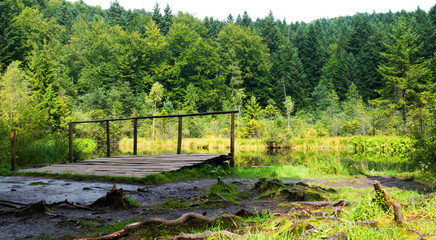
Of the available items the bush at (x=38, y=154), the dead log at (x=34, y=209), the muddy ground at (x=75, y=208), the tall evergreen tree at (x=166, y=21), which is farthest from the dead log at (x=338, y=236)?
the tall evergreen tree at (x=166, y=21)

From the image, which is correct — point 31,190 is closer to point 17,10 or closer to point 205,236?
point 205,236

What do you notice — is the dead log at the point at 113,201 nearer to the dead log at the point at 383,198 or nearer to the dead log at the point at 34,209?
the dead log at the point at 34,209

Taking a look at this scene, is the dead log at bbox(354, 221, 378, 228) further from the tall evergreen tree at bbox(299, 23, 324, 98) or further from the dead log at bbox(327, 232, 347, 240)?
the tall evergreen tree at bbox(299, 23, 324, 98)

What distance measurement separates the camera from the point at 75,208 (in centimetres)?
370

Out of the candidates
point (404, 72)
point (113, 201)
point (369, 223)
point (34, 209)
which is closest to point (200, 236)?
point (369, 223)

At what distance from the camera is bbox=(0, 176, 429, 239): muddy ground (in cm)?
286

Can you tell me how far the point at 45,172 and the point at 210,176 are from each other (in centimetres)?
380

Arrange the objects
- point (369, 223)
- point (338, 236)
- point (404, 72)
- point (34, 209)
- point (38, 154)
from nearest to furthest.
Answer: point (338, 236) < point (369, 223) < point (34, 209) < point (38, 154) < point (404, 72)

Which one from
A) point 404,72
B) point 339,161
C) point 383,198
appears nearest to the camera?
point 383,198

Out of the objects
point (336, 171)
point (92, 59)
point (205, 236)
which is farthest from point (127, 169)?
point (92, 59)

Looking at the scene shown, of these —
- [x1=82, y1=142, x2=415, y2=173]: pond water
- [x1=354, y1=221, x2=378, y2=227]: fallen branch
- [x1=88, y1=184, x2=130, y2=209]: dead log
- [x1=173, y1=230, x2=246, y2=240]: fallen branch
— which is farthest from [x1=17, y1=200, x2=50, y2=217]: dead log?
[x1=82, y1=142, x2=415, y2=173]: pond water

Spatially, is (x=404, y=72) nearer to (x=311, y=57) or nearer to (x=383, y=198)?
(x=311, y=57)

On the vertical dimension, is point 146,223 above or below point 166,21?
below

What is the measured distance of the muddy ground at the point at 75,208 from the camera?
2.86 m
